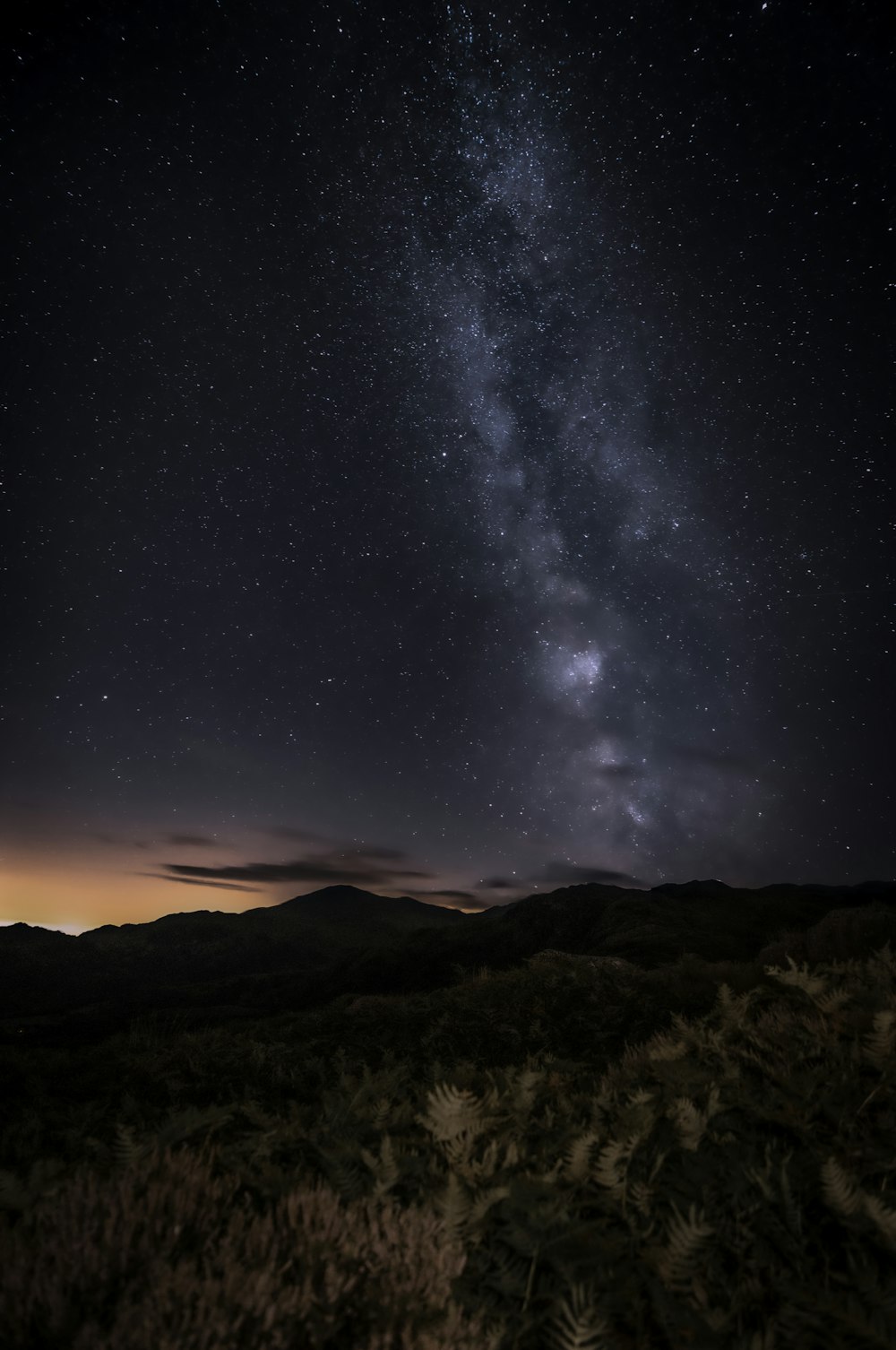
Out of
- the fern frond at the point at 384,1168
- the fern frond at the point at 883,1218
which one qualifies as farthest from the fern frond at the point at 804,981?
the fern frond at the point at 384,1168

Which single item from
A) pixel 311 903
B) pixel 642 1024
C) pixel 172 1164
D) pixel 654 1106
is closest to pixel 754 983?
pixel 642 1024

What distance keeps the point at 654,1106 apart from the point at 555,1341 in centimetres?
201

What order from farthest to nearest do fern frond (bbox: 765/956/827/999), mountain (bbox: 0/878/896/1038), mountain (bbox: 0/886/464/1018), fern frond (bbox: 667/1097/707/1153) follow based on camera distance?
1. mountain (bbox: 0/886/464/1018)
2. mountain (bbox: 0/878/896/1038)
3. fern frond (bbox: 765/956/827/999)
4. fern frond (bbox: 667/1097/707/1153)

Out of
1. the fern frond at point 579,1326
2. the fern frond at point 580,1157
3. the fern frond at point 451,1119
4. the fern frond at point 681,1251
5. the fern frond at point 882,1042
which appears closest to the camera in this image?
the fern frond at point 579,1326

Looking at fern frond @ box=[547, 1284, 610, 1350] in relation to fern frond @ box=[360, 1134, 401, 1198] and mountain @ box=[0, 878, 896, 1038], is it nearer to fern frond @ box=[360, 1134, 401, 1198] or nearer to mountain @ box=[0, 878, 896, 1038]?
fern frond @ box=[360, 1134, 401, 1198]

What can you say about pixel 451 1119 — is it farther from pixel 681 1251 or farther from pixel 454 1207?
pixel 681 1251

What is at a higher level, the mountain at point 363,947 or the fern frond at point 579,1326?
the fern frond at point 579,1326

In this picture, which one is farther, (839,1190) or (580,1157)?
(580,1157)

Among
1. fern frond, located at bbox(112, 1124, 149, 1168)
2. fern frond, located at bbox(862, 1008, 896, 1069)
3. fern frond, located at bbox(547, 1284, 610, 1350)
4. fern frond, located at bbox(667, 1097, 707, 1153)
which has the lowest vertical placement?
fern frond, located at bbox(547, 1284, 610, 1350)

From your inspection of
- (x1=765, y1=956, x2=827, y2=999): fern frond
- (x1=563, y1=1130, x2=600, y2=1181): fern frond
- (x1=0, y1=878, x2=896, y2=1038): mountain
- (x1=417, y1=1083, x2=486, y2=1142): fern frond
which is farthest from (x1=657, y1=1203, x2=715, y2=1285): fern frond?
(x1=0, y1=878, x2=896, y2=1038): mountain

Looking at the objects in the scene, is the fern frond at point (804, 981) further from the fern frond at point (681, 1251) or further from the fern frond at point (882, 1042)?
the fern frond at point (681, 1251)

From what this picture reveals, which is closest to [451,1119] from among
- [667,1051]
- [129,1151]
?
[129,1151]

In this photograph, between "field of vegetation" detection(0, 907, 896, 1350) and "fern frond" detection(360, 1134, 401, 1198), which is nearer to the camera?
"field of vegetation" detection(0, 907, 896, 1350)

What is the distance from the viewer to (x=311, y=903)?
69750 mm
